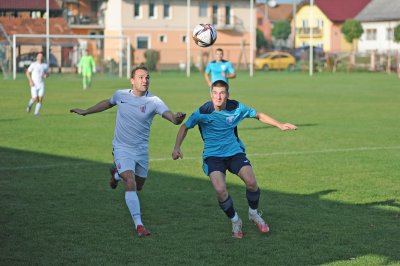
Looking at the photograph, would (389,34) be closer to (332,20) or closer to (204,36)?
(332,20)

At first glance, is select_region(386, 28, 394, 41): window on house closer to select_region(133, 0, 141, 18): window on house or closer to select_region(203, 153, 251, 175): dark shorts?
select_region(133, 0, 141, 18): window on house

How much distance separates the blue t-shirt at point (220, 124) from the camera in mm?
10406

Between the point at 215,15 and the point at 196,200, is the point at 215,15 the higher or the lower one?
the higher one

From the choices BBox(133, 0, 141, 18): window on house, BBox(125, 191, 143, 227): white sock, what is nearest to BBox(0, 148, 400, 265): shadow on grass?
BBox(125, 191, 143, 227): white sock

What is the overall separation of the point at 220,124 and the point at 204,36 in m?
3.91

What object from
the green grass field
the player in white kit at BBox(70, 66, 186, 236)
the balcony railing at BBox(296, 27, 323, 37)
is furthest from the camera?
the balcony railing at BBox(296, 27, 323, 37)

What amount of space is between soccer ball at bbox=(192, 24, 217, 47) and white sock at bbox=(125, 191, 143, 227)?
4.00 meters

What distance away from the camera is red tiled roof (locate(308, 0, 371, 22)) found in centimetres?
11912

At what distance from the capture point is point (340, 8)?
121375mm

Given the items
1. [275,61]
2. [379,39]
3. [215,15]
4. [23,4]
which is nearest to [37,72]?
[275,61]

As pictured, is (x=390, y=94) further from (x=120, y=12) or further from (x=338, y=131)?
(x=120, y=12)

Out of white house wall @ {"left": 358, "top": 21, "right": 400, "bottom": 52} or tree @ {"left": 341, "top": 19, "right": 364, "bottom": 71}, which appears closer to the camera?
white house wall @ {"left": 358, "top": 21, "right": 400, "bottom": 52}

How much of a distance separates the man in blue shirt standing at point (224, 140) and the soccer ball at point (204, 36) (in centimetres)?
361

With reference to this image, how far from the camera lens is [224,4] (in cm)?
10025
